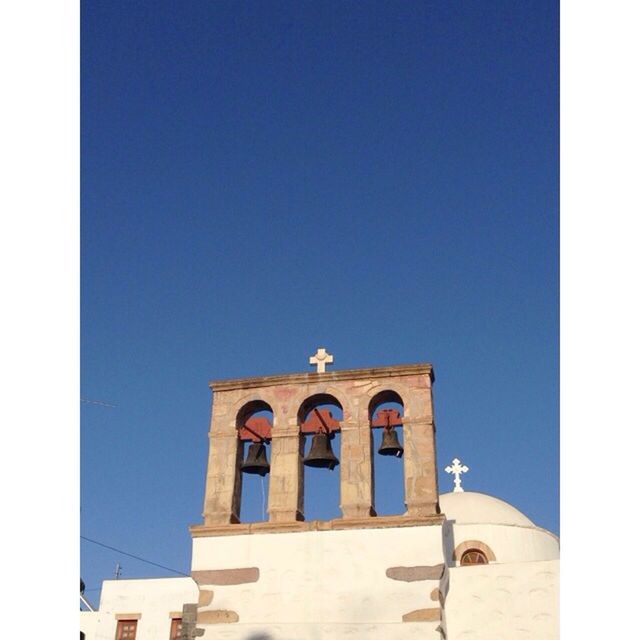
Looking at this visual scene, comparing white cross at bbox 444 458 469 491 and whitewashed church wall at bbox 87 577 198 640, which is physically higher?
white cross at bbox 444 458 469 491

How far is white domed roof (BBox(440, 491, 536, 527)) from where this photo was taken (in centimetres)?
1505

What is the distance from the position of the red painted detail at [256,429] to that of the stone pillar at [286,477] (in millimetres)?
457

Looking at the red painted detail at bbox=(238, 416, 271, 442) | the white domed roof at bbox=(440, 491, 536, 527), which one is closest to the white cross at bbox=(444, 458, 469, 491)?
the white domed roof at bbox=(440, 491, 536, 527)

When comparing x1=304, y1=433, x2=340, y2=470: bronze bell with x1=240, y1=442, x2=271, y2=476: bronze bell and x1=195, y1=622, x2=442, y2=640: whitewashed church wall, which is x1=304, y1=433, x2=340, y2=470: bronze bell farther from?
x1=195, y1=622, x2=442, y2=640: whitewashed church wall

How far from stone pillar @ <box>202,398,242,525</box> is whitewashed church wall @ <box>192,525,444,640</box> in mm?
384

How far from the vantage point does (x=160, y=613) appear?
18688 millimetres

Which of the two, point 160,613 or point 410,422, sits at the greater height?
point 410,422

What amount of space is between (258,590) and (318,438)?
1.94 m

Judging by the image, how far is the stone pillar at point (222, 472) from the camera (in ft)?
29.1

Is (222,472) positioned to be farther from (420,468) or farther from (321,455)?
(420,468)

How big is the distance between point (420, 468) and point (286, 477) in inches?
61.0

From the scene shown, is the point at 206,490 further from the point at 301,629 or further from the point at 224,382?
the point at 301,629

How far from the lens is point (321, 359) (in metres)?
9.48
